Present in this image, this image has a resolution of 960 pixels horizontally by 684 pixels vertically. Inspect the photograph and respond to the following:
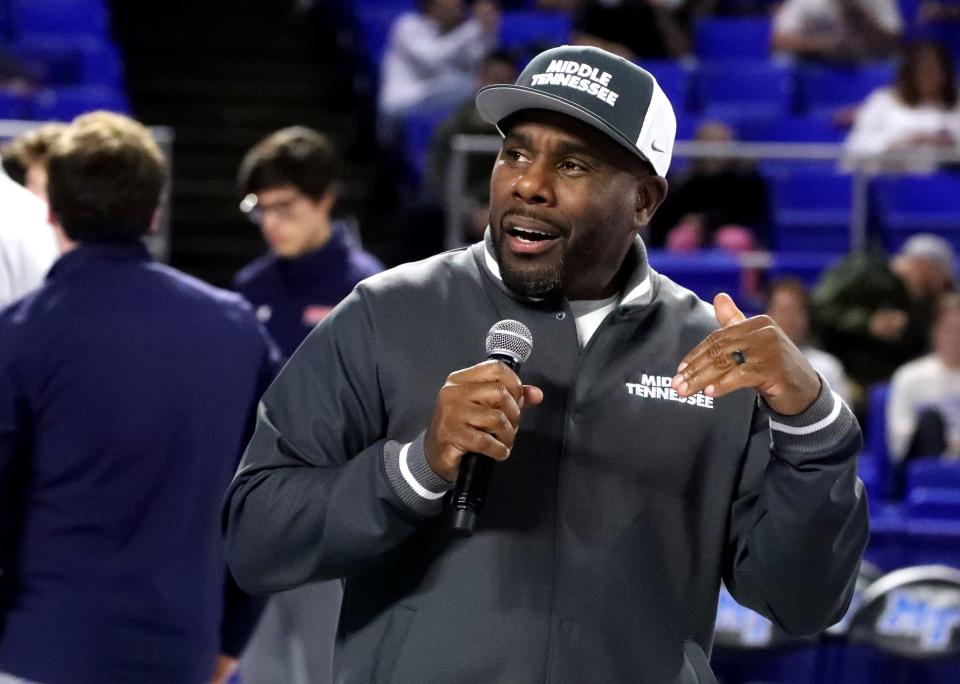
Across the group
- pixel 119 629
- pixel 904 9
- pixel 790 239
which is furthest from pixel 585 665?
pixel 904 9

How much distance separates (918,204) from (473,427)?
728 centimetres

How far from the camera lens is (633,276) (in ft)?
8.46

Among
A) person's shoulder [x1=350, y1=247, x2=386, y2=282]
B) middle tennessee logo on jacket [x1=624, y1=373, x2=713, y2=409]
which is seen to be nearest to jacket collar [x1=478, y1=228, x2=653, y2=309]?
middle tennessee logo on jacket [x1=624, y1=373, x2=713, y2=409]

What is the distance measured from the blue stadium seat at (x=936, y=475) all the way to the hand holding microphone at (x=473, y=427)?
463 cm

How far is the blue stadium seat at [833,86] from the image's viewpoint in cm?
1059

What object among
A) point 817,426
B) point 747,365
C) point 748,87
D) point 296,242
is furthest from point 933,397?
point 747,365

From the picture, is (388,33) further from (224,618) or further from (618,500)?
(618,500)

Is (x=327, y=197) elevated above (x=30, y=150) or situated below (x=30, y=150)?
below

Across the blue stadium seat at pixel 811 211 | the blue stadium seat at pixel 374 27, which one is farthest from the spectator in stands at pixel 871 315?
the blue stadium seat at pixel 374 27

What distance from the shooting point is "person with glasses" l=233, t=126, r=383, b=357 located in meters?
5.33

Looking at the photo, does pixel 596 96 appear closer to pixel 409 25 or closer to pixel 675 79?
pixel 675 79

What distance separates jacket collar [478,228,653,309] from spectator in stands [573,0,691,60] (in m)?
7.70

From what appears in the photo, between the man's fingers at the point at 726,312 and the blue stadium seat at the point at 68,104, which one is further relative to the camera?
the blue stadium seat at the point at 68,104

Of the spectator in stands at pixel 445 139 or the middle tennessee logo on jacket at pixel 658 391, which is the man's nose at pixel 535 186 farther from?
the spectator in stands at pixel 445 139
